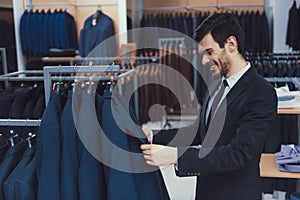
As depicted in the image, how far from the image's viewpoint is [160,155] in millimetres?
1584

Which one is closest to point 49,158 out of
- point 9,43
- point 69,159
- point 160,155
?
point 69,159

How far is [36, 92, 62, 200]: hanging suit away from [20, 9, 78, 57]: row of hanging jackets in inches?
207

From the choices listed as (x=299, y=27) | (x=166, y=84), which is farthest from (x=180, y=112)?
(x=299, y=27)

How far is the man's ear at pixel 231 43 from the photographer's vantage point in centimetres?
179

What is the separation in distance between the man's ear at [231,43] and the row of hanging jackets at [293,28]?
17.0ft

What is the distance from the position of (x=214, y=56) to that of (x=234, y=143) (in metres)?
0.37

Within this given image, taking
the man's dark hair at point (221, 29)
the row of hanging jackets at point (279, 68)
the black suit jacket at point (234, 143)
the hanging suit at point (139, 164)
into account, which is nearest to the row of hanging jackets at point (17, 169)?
the hanging suit at point (139, 164)

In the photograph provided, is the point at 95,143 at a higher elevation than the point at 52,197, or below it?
higher

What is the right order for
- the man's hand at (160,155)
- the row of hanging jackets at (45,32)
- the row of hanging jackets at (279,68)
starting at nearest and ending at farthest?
the man's hand at (160,155), the row of hanging jackets at (279,68), the row of hanging jackets at (45,32)

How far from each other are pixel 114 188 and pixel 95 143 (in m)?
0.20

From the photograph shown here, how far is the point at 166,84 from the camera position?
21.8ft

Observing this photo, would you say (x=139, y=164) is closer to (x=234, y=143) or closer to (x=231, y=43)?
(x=234, y=143)

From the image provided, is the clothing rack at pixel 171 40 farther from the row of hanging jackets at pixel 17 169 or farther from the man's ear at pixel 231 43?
the man's ear at pixel 231 43

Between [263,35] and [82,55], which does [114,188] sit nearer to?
[82,55]
